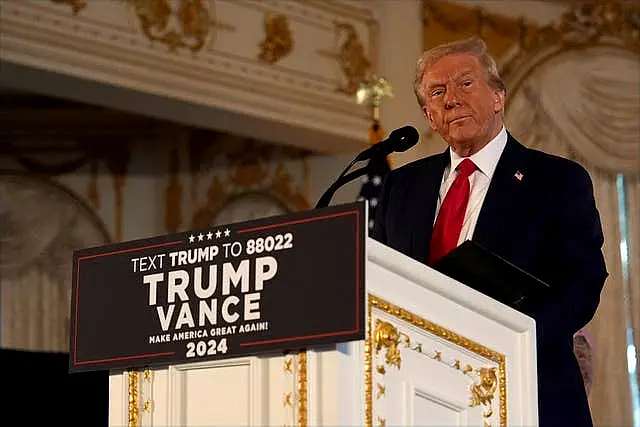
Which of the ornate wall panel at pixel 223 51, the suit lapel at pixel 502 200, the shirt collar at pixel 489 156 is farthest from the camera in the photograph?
the ornate wall panel at pixel 223 51

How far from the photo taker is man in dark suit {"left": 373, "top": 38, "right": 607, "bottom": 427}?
306cm

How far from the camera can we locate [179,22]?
310 inches

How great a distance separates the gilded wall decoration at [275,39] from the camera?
27.2 ft

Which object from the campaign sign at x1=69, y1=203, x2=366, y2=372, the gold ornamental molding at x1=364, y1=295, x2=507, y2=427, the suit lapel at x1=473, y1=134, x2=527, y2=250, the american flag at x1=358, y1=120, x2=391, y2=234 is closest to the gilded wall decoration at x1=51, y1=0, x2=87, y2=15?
the american flag at x1=358, y1=120, x2=391, y2=234

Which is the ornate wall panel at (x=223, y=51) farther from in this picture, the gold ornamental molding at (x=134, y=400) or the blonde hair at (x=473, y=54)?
the gold ornamental molding at (x=134, y=400)

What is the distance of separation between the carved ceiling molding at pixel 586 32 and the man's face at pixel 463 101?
6.02 meters

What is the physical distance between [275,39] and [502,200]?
207 inches

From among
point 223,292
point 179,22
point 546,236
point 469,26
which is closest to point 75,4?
point 179,22

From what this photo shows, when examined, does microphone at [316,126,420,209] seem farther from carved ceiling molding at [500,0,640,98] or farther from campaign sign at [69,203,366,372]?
carved ceiling molding at [500,0,640,98]

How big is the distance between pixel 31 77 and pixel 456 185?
14.8 ft

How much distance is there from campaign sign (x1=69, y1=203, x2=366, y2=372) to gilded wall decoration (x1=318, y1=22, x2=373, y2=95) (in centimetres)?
594

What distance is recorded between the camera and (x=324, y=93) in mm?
8555

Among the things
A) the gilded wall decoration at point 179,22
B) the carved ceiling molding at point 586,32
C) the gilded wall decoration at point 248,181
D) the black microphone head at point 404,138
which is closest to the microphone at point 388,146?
the black microphone head at point 404,138

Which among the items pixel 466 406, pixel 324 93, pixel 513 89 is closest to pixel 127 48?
pixel 324 93
